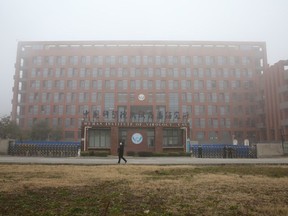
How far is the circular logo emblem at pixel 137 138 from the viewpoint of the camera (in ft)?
119

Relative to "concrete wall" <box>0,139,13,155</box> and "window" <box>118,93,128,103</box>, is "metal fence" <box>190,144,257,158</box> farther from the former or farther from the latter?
"window" <box>118,93,128,103</box>

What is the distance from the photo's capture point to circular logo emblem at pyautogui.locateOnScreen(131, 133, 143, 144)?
119ft

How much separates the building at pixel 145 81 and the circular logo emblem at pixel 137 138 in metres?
38.4

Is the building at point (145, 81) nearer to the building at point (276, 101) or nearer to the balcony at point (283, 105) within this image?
the building at point (276, 101)

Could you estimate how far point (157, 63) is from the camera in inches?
3093

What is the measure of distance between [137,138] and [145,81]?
140ft

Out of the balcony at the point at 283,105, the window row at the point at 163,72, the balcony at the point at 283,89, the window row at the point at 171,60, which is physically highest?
the window row at the point at 171,60

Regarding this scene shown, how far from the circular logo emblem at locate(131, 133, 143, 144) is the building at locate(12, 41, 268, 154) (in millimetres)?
38438

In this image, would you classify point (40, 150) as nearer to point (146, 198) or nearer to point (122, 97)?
point (146, 198)

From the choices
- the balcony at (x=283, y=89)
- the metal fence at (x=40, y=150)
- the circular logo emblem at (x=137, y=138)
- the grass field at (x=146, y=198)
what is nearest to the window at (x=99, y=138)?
the circular logo emblem at (x=137, y=138)

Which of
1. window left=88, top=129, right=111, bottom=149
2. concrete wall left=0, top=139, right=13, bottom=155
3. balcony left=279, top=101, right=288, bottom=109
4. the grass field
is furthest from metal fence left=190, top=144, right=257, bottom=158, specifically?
balcony left=279, top=101, right=288, bottom=109

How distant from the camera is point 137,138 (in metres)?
36.3

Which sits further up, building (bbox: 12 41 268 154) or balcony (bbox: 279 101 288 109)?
building (bbox: 12 41 268 154)

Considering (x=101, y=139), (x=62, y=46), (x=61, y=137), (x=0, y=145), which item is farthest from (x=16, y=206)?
(x=62, y=46)
